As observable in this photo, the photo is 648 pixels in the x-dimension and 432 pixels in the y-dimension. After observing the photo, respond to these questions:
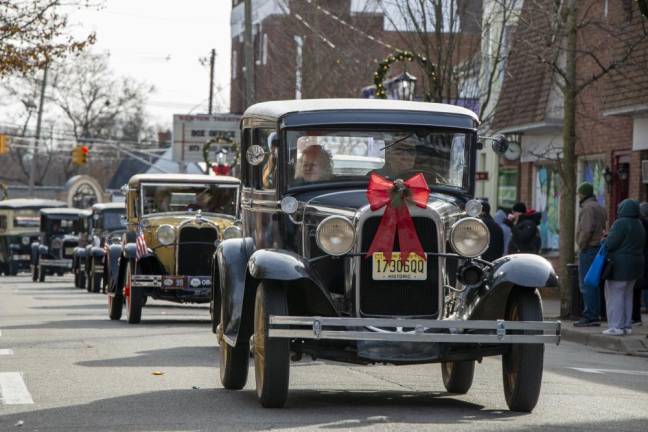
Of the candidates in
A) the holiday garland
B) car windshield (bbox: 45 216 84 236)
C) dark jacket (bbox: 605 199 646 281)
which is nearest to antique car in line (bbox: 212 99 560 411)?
dark jacket (bbox: 605 199 646 281)

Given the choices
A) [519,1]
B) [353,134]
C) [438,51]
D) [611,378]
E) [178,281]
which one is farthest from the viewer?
[519,1]

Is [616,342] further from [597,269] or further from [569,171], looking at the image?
[569,171]

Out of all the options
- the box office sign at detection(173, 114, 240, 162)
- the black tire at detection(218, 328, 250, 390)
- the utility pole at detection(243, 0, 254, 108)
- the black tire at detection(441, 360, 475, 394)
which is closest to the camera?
the black tire at detection(218, 328, 250, 390)

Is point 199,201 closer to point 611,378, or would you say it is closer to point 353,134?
point 611,378

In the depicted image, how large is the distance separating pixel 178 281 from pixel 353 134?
392 inches

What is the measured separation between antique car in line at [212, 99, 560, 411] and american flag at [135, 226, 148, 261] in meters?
9.60

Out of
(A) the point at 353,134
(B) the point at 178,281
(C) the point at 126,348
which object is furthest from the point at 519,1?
(A) the point at 353,134

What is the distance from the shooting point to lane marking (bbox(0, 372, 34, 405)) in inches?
432

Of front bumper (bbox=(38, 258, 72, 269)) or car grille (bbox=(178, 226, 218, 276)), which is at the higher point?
car grille (bbox=(178, 226, 218, 276))

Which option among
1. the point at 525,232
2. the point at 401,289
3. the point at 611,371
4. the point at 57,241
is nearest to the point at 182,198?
the point at 525,232

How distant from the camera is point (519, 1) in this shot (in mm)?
34562

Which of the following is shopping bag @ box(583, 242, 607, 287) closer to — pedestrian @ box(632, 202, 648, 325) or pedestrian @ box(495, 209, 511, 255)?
pedestrian @ box(632, 202, 648, 325)

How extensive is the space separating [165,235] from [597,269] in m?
6.20

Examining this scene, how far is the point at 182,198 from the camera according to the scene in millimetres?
23344
